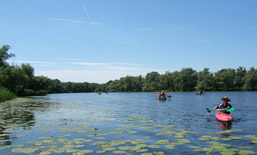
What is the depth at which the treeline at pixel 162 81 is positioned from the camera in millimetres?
75912

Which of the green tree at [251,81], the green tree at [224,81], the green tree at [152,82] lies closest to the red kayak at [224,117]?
the green tree at [251,81]

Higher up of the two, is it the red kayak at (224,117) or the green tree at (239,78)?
the green tree at (239,78)

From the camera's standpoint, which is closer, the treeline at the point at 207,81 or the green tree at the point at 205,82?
the treeline at the point at 207,81

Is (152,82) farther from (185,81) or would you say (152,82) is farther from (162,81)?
(185,81)

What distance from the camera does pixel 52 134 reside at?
41.6 feet

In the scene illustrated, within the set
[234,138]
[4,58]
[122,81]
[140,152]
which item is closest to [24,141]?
[140,152]

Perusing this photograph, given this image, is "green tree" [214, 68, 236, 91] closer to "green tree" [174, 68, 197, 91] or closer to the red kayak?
"green tree" [174, 68, 197, 91]

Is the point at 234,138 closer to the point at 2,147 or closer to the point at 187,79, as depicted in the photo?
the point at 2,147

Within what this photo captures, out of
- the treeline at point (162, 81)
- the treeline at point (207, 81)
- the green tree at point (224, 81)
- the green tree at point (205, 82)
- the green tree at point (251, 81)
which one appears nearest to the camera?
the treeline at point (162, 81)

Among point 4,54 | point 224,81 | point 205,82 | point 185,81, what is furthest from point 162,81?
point 4,54

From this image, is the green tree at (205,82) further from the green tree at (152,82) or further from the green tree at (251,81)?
the green tree at (152,82)

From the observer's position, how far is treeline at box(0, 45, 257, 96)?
249ft

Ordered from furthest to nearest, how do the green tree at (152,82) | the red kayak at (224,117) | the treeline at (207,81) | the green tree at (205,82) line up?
the green tree at (152,82), the green tree at (205,82), the treeline at (207,81), the red kayak at (224,117)

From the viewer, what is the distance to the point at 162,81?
146625 mm
